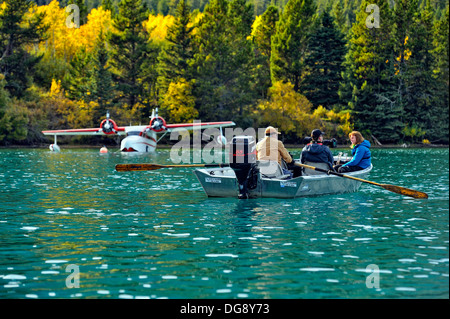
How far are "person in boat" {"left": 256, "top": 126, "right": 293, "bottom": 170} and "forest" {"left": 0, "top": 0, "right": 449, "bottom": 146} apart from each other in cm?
5126

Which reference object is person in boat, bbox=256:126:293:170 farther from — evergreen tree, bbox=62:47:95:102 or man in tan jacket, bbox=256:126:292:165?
evergreen tree, bbox=62:47:95:102

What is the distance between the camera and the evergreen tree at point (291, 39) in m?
76.4

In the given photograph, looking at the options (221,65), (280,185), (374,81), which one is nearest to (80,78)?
(221,65)

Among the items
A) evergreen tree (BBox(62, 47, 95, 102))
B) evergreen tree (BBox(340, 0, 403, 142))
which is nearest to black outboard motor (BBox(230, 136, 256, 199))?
evergreen tree (BBox(340, 0, 403, 142))

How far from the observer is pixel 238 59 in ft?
234

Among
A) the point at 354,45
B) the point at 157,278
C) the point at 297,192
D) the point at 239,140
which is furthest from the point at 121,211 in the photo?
the point at 354,45

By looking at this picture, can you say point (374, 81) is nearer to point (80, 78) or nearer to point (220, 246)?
point (80, 78)

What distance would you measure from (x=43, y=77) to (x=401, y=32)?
42.6 m

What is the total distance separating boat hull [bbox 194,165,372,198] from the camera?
1786 cm

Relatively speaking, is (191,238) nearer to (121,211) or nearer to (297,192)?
(121,211)

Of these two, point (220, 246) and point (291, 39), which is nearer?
point (220, 246)

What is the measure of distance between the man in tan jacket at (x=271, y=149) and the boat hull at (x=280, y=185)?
74 centimetres

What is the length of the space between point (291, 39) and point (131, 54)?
19806 millimetres

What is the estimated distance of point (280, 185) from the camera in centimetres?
1792
